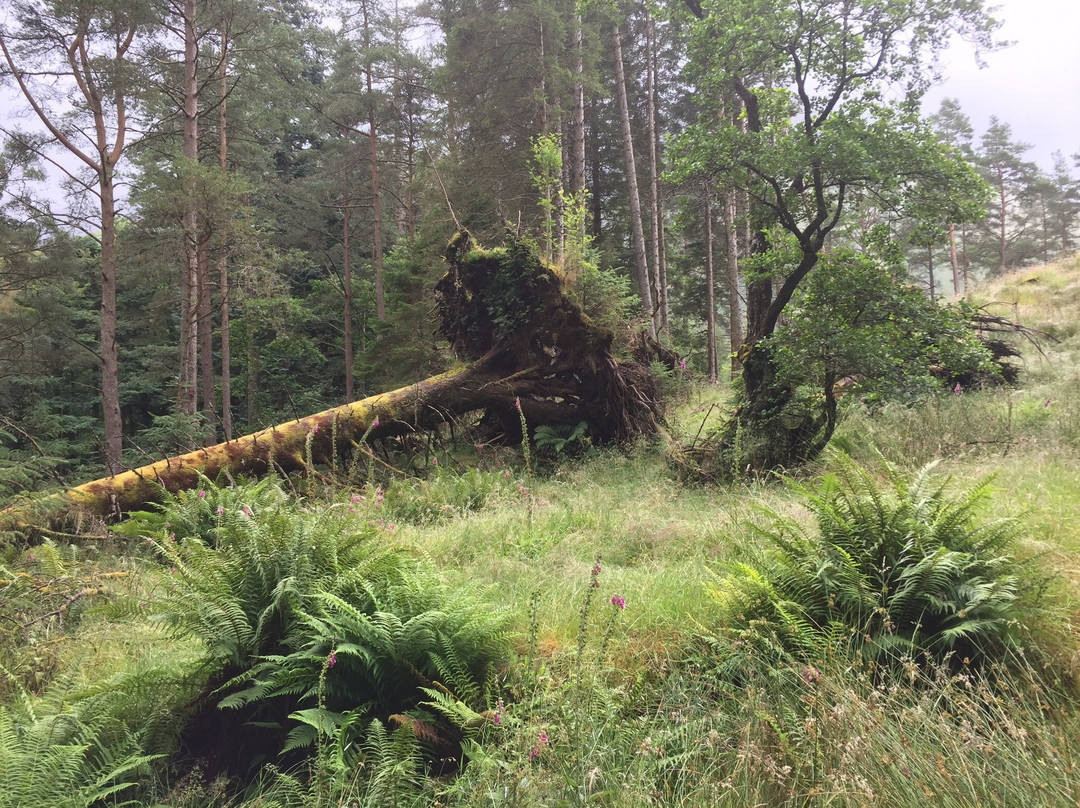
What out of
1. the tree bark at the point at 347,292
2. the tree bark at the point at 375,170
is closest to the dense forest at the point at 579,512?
the tree bark at the point at 375,170

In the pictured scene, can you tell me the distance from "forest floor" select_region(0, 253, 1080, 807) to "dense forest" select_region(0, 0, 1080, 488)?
2865 mm

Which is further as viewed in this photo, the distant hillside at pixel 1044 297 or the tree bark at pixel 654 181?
the tree bark at pixel 654 181

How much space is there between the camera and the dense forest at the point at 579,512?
2186mm

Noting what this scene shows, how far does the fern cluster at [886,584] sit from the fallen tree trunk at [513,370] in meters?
5.30

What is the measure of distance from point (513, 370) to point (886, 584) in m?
7.21

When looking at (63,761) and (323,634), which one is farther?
(323,634)

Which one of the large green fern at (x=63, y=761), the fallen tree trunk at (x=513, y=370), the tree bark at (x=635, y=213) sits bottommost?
the large green fern at (x=63, y=761)

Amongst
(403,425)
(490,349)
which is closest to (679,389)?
(490,349)

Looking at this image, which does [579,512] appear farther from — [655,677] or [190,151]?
[190,151]

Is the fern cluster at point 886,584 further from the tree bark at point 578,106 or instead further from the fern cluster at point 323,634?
the tree bark at point 578,106

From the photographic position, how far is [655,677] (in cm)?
280

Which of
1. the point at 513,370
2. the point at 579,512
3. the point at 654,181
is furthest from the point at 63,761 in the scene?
the point at 654,181

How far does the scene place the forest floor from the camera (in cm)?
186

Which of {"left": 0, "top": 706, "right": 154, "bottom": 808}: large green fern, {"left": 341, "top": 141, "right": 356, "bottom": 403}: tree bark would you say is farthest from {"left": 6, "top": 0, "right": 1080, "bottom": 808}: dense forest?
{"left": 341, "top": 141, "right": 356, "bottom": 403}: tree bark
